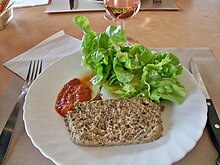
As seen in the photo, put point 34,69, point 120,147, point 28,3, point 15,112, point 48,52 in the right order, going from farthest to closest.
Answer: point 28,3 < point 48,52 < point 34,69 < point 15,112 < point 120,147

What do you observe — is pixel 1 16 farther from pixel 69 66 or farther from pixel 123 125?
pixel 123 125

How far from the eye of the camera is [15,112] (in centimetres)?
74

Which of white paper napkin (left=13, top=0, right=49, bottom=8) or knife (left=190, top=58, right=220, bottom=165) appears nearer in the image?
knife (left=190, top=58, right=220, bottom=165)

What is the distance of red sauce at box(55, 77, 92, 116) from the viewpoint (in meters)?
0.72

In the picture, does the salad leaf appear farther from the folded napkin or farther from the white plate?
the folded napkin

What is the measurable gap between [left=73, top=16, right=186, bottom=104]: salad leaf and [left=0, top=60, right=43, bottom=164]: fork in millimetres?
185

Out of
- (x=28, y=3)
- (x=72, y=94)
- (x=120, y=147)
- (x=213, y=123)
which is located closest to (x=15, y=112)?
(x=72, y=94)

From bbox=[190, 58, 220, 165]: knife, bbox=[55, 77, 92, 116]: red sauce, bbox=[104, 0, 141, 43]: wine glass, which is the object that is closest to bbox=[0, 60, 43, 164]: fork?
bbox=[55, 77, 92, 116]: red sauce

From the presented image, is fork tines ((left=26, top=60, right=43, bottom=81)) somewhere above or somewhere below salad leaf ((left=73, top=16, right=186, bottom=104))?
below

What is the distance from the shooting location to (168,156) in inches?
22.3

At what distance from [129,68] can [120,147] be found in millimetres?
230

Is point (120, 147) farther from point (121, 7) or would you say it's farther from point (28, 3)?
point (28, 3)

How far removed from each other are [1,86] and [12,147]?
276 millimetres

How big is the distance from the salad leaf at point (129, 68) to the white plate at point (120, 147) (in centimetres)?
4
